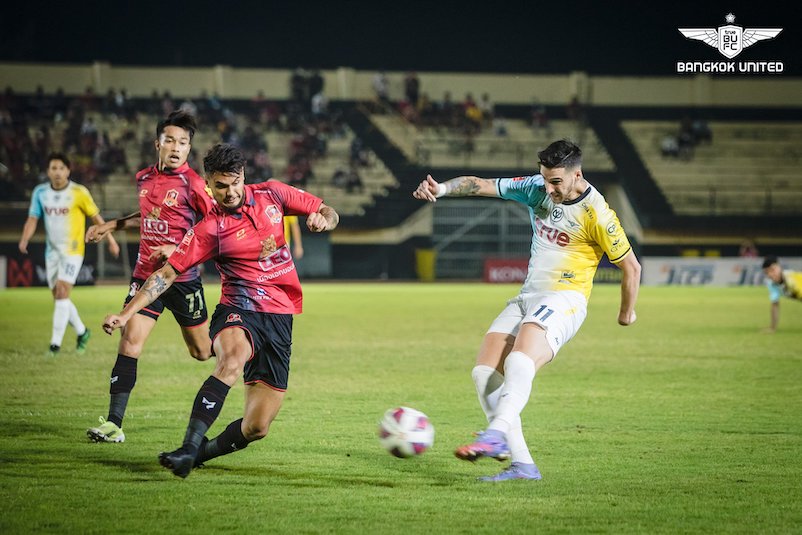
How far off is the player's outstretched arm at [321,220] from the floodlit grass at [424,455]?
5.45ft

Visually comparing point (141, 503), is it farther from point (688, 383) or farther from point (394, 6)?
point (394, 6)

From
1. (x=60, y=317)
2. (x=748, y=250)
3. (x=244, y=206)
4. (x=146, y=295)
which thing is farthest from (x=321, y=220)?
(x=748, y=250)

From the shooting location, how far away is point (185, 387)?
11.3m

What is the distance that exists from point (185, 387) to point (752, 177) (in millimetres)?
37342

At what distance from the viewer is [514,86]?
4672 cm

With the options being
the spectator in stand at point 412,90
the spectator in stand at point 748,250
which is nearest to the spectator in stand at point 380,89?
the spectator in stand at point 412,90

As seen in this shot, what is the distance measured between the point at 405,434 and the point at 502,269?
32.1 m

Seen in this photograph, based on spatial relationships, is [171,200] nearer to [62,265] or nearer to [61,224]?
[61,224]

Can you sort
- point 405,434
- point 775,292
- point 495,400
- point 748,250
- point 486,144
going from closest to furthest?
point 405,434, point 495,400, point 775,292, point 748,250, point 486,144

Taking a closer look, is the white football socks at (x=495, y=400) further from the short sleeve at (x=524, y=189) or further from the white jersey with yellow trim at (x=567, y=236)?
the short sleeve at (x=524, y=189)

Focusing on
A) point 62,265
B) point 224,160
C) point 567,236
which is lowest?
point 62,265


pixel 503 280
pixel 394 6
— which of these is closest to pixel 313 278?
pixel 503 280

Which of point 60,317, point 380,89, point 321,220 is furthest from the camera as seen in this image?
point 380,89

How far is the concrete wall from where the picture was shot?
4509 cm
